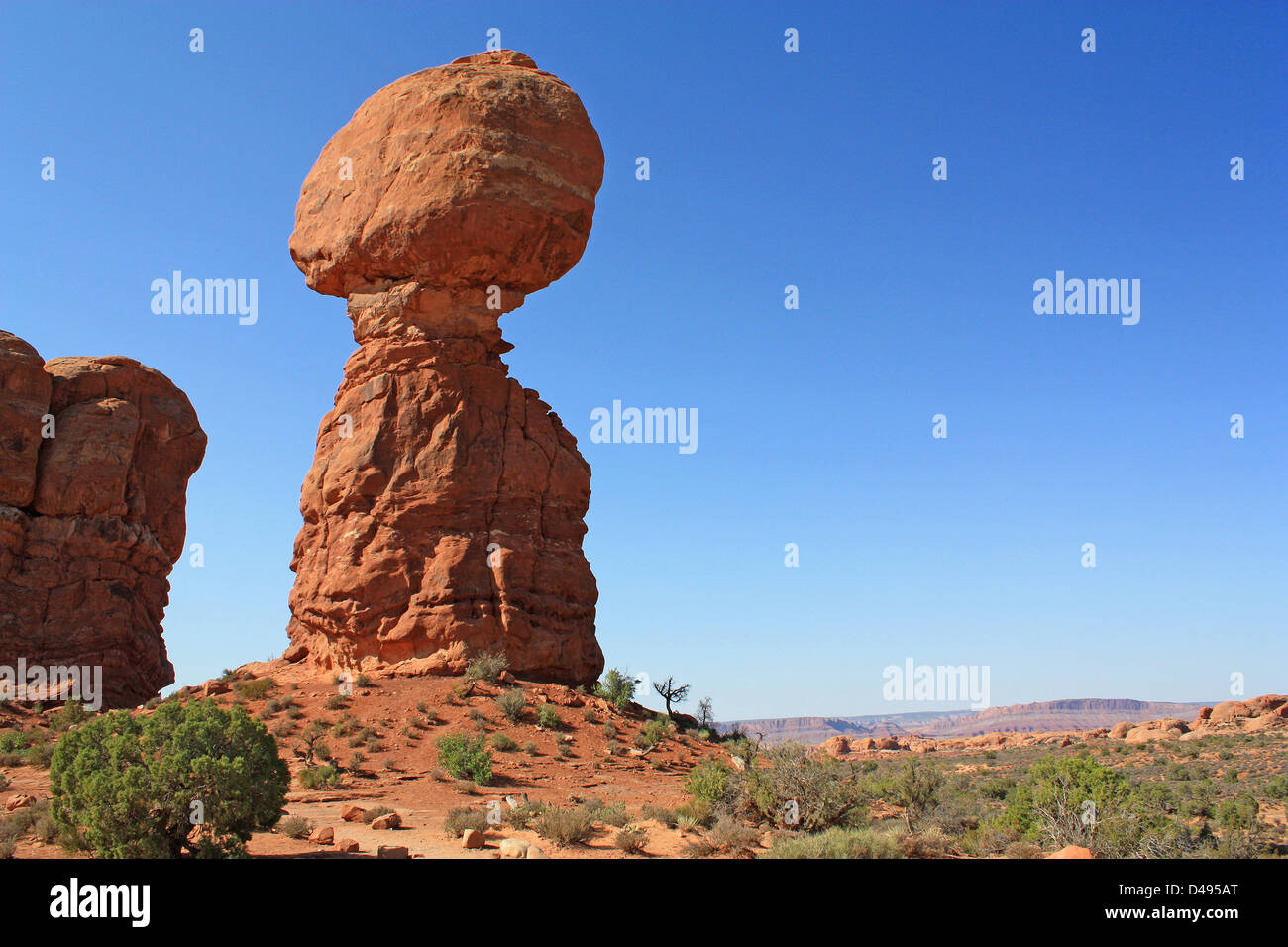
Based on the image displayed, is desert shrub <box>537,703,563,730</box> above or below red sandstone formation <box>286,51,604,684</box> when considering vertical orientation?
below

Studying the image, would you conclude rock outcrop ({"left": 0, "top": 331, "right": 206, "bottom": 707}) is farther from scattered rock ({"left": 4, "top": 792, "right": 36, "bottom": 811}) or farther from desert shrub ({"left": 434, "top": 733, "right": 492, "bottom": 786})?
desert shrub ({"left": 434, "top": 733, "right": 492, "bottom": 786})

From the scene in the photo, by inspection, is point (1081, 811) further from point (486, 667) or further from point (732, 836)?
point (486, 667)

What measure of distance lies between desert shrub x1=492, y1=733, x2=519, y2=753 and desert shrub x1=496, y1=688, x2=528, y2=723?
A: 32.4 inches

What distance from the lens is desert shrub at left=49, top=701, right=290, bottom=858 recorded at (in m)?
8.62

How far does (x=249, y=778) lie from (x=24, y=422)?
25.8 m

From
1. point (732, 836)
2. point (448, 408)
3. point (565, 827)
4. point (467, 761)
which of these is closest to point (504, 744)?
point (467, 761)

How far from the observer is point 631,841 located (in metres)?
10.3

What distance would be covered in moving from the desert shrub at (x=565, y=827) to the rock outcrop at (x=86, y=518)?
2275cm

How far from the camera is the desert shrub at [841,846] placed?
9.41 meters

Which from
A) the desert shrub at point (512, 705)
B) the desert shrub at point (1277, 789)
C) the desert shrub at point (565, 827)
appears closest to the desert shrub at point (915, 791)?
the desert shrub at point (565, 827)

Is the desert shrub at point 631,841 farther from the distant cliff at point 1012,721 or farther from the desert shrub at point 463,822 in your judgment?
the distant cliff at point 1012,721

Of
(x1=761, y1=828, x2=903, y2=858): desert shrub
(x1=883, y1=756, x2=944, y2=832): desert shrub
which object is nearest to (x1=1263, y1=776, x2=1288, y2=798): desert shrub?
(x1=883, y1=756, x2=944, y2=832): desert shrub

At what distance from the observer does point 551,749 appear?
54.6 ft

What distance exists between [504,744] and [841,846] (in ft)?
27.3
